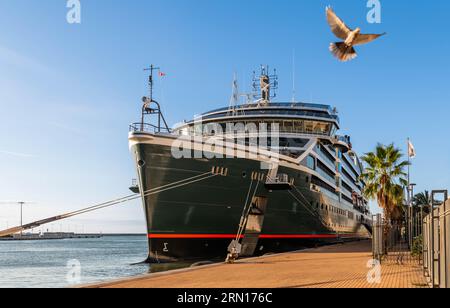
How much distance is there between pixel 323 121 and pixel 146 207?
2134 centimetres

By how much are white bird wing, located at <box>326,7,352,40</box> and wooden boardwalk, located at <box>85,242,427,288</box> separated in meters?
6.77

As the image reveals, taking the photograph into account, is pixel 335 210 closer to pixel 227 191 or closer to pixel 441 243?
pixel 227 191

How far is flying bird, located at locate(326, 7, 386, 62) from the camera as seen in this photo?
12406 mm

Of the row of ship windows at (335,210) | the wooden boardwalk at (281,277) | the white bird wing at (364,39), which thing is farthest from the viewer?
the row of ship windows at (335,210)

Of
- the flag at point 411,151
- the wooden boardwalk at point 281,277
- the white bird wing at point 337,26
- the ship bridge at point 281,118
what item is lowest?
the wooden boardwalk at point 281,277

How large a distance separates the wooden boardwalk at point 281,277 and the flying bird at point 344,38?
6.19 metres

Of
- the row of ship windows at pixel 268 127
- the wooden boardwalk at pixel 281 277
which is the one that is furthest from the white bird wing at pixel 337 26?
the row of ship windows at pixel 268 127

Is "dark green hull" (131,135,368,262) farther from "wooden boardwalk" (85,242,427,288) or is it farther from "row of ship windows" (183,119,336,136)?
"row of ship windows" (183,119,336,136)

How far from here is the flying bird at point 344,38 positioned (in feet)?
40.7

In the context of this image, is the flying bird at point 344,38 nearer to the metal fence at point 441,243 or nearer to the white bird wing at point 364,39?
the white bird wing at point 364,39

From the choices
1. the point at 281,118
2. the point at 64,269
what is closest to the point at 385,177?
the point at 281,118

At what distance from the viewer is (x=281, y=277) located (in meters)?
15.5
